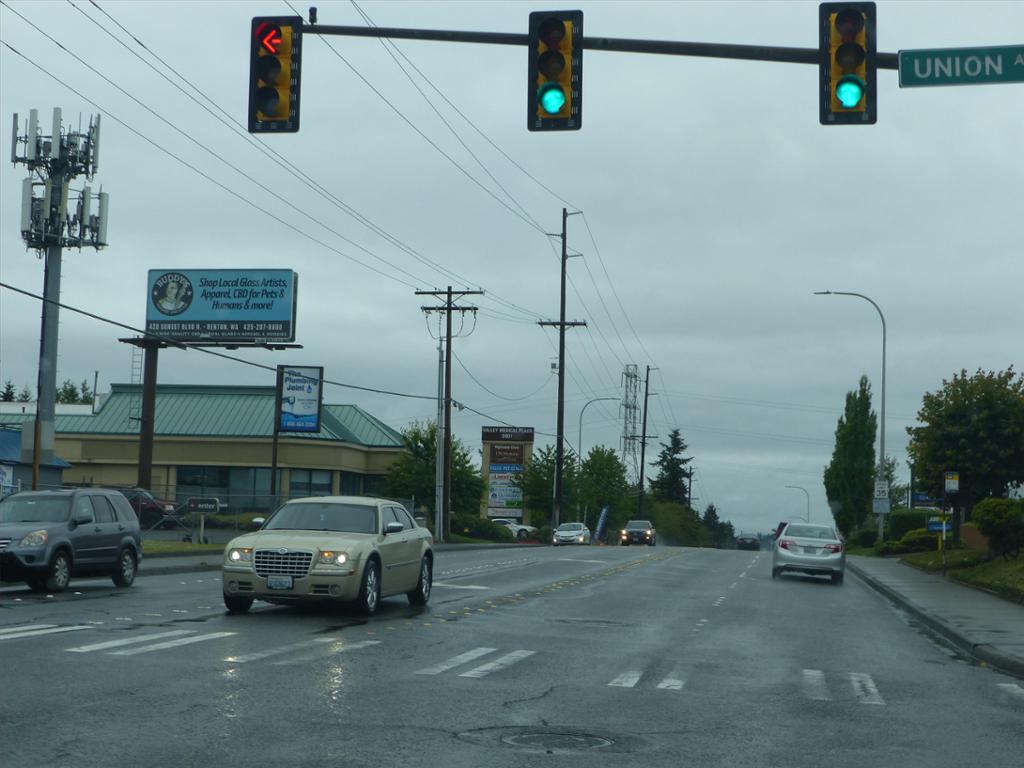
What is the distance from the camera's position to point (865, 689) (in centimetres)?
1251

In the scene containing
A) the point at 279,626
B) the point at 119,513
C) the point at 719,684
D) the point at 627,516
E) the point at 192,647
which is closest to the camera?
the point at 719,684

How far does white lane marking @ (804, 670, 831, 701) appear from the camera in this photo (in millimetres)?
11750

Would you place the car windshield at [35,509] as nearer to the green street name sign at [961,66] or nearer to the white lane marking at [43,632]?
the white lane marking at [43,632]

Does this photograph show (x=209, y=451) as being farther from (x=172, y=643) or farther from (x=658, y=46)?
(x=658, y=46)

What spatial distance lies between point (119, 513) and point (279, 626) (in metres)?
8.20

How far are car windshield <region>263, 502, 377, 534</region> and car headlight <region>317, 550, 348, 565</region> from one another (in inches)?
40.7

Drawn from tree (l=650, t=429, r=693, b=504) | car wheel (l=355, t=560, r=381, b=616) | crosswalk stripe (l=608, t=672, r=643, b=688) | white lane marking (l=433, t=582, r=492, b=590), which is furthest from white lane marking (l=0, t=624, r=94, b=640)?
tree (l=650, t=429, r=693, b=504)

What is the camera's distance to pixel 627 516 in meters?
104

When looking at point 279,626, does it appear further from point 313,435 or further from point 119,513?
point 313,435

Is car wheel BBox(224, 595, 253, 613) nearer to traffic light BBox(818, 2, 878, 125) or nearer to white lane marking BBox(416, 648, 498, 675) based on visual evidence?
white lane marking BBox(416, 648, 498, 675)

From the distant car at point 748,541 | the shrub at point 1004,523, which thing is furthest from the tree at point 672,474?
the shrub at point 1004,523

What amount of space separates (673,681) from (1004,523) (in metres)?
20.8

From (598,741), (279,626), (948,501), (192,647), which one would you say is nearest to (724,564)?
(948,501)

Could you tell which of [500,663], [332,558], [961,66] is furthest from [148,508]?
[961,66]
